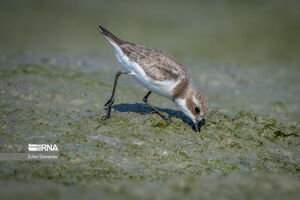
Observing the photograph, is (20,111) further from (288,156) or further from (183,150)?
(288,156)

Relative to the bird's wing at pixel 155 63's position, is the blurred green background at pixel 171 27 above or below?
below

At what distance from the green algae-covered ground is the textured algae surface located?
0.02 metres

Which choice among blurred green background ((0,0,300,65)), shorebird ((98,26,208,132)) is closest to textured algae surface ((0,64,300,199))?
shorebird ((98,26,208,132))

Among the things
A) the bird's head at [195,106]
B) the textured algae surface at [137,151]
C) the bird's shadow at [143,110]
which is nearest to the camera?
the textured algae surface at [137,151]

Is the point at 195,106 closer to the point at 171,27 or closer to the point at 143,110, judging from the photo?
the point at 143,110

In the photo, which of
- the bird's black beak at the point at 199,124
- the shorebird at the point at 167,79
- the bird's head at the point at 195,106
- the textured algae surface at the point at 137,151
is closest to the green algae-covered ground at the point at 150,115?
the textured algae surface at the point at 137,151

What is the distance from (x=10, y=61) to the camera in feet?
30.8

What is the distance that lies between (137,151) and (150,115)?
45.9 inches

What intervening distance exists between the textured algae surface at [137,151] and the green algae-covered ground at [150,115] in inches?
0.7

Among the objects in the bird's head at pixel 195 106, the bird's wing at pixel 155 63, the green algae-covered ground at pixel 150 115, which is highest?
the bird's wing at pixel 155 63

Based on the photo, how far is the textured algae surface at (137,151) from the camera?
409cm

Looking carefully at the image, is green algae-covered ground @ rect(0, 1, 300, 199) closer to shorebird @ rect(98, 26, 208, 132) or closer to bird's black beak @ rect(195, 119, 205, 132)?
Result: bird's black beak @ rect(195, 119, 205, 132)

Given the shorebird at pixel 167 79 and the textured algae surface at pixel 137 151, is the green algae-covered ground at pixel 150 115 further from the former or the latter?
the shorebird at pixel 167 79

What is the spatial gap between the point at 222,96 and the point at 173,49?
13.9 ft
